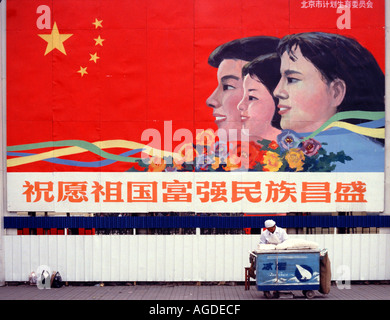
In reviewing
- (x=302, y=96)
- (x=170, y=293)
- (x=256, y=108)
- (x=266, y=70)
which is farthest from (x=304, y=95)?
(x=170, y=293)

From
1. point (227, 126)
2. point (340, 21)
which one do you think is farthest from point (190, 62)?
point (340, 21)

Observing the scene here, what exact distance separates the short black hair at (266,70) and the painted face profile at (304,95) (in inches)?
4.8

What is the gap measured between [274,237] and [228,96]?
3.67 m

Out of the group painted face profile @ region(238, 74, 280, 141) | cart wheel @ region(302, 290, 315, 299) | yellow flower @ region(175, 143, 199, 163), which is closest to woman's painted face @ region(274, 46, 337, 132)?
painted face profile @ region(238, 74, 280, 141)

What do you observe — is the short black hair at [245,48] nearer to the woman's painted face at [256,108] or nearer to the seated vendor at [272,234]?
the woman's painted face at [256,108]

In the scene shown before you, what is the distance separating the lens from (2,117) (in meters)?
14.9

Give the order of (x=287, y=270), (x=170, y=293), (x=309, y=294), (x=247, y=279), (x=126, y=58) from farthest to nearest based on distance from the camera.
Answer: (x=126, y=58), (x=170, y=293), (x=247, y=279), (x=309, y=294), (x=287, y=270)

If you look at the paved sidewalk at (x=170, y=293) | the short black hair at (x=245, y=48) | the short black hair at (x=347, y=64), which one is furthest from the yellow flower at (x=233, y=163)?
the paved sidewalk at (x=170, y=293)

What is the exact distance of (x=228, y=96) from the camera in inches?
582

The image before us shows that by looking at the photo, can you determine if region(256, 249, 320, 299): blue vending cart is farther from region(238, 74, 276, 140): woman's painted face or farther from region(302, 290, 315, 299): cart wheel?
region(238, 74, 276, 140): woman's painted face

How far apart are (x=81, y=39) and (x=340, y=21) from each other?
6.33 meters

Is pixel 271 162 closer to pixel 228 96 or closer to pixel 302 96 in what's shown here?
pixel 302 96

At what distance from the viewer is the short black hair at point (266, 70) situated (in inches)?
581

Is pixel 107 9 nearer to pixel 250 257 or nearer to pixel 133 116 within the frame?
pixel 133 116
